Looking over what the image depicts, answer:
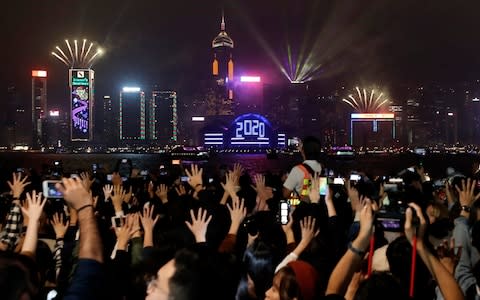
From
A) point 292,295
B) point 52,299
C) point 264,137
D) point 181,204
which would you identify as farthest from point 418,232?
point 264,137

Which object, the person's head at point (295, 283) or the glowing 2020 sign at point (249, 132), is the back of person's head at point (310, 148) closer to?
the person's head at point (295, 283)

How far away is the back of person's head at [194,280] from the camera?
10.7ft

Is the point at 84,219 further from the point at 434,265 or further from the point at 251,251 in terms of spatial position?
the point at 434,265

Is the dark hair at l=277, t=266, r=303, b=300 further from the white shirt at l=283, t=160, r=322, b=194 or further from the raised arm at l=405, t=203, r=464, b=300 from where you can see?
the white shirt at l=283, t=160, r=322, b=194

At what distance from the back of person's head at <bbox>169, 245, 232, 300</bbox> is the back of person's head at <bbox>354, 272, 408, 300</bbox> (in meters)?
0.82

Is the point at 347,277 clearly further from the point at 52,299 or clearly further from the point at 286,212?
the point at 286,212

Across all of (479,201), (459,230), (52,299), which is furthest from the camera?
(479,201)

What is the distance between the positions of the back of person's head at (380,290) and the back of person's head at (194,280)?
818 mm

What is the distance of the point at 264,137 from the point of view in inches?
7116

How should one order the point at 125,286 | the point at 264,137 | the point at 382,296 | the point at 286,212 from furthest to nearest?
the point at 264,137
the point at 286,212
the point at 125,286
the point at 382,296

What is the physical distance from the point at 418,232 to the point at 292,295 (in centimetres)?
95

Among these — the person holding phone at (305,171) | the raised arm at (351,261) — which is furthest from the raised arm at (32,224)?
the person holding phone at (305,171)

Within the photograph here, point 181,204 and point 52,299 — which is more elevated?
point 181,204

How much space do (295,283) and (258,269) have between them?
0.99 metres
